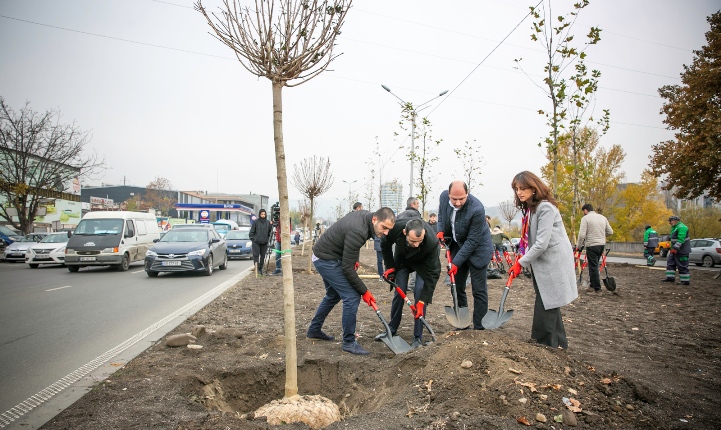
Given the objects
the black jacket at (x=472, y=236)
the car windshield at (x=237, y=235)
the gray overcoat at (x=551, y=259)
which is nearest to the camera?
the gray overcoat at (x=551, y=259)

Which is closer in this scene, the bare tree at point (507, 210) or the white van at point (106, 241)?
the white van at point (106, 241)

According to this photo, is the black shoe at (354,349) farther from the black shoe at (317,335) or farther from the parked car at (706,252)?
the parked car at (706,252)

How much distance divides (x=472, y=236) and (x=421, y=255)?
610 millimetres

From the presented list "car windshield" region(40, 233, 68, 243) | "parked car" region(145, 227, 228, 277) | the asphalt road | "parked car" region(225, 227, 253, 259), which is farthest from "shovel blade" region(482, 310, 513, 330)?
"parked car" region(225, 227, 253, 259)

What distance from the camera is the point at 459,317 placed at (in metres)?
4.99

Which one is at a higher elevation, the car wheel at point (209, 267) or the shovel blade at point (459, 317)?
the shovel blade at point (459, 317)

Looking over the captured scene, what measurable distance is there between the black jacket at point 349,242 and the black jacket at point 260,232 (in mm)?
7900

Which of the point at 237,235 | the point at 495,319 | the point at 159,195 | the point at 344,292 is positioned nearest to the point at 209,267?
the point at 237,235

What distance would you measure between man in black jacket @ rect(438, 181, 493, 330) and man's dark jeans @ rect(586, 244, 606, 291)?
5.48 m

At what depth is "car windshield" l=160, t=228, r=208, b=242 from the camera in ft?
45.1

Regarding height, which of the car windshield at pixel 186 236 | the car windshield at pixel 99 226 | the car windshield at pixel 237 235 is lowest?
the car windshield at pixel 237 235

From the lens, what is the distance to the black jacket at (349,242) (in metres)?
4.52

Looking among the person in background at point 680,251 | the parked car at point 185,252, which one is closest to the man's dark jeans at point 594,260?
the person in background at point 680,251

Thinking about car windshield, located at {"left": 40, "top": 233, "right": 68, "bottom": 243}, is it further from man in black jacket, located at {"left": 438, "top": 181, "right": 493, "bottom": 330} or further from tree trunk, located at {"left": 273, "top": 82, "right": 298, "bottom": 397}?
tree trunk, located at {"left": 273, "top": 82, "right": 298, "bottom": 397}
